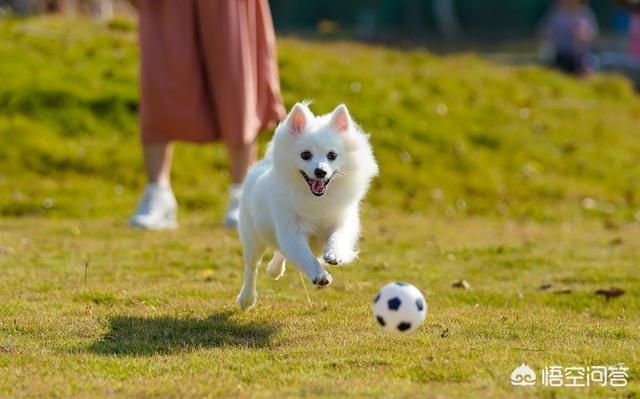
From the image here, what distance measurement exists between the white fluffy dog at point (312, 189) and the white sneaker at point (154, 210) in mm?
3154

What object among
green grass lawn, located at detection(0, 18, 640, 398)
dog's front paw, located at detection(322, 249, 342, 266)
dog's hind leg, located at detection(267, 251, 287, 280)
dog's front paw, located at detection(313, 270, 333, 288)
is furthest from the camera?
dog's hind leg, located at detection(267, 251, 287, 280)

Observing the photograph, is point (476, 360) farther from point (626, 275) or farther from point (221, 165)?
point (221, 165)

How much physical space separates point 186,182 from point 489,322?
18.4ft

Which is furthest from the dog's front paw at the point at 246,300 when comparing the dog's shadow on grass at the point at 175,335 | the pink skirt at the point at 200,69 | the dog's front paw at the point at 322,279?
the pink skirt at the point at 200,69

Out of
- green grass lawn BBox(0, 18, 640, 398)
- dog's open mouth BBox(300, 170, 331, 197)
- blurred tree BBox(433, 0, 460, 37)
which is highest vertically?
dog's open mouth BBox(300, 170, 331, 197)

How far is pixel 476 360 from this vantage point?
4.46m

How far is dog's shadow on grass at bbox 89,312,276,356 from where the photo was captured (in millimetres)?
4820

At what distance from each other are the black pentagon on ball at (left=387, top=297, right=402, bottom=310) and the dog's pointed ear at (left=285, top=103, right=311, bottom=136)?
1025 millimetres

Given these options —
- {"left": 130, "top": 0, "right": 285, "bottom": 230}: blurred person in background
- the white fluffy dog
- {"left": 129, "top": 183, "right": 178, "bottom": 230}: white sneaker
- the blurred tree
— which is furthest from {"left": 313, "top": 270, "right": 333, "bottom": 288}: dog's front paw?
the blurred tree

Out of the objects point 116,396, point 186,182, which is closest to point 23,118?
point 186,182

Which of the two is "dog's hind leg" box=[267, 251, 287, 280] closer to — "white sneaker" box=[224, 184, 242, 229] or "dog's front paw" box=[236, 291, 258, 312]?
"dog's front paw" box=[236, 291, 258, 312]

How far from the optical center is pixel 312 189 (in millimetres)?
5227

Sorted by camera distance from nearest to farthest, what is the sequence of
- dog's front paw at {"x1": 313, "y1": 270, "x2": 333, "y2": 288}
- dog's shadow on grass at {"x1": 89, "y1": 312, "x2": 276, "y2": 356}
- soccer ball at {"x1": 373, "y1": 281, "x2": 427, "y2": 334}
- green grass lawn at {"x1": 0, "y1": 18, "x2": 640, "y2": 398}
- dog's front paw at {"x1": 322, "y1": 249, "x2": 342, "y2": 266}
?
green grass lawn at {"x1": 0, "y1": 18, "x2": 640, "y2": 398} < soccer ball at {"x1": 373, "y1": 281, "x2": 427, "y2": 334} < dog's shadow on grass at {"x1": 89, "y1": 312, "x2": 276, "y2": 356} < dog's front paw at {"x1": 313, "y1": 270, "x2": 333, "y2": 288} < dog's front paw at {"x1": 322, "y1": 249, "x2": 342, "y2": 266}

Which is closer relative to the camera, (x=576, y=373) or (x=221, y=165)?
(x=576, y=373)
